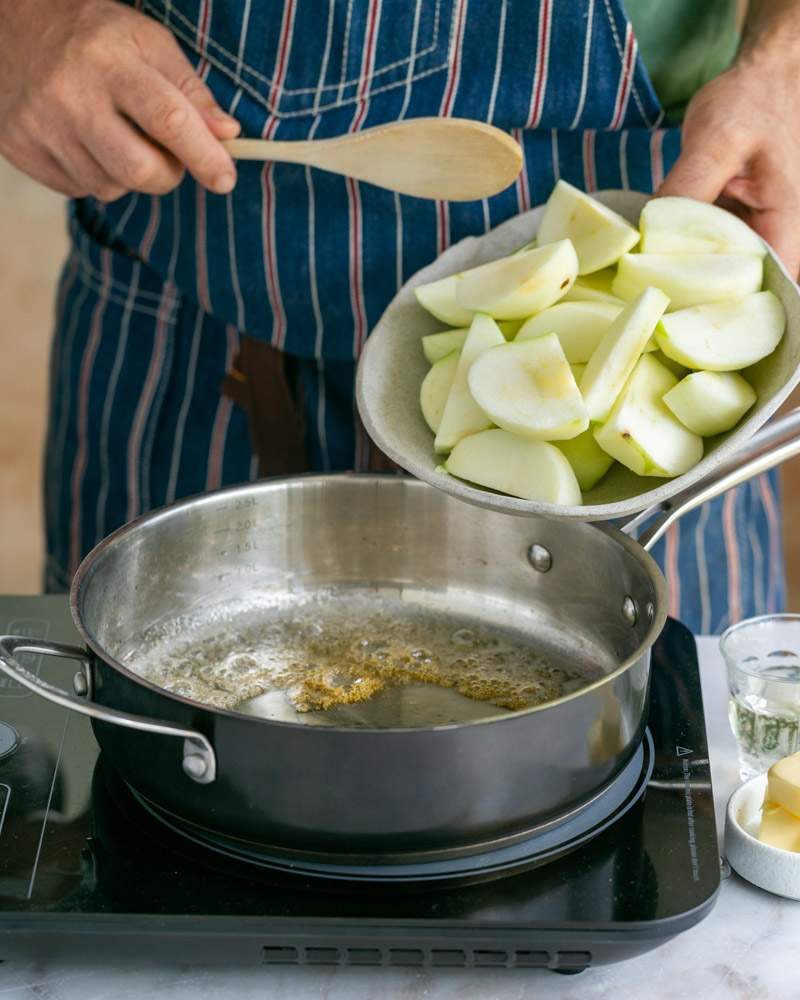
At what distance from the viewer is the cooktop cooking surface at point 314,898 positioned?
601 millimetres

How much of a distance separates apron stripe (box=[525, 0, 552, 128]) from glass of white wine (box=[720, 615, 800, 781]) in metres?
0.41

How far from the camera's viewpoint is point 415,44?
37.7 inches

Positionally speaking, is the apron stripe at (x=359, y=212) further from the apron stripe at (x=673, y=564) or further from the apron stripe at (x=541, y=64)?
the apron stripe at (x=673, y=564)

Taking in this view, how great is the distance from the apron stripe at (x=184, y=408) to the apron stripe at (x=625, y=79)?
389 mm

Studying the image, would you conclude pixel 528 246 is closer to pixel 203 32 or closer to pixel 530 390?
pixel 530 390

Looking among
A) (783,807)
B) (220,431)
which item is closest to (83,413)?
(220,431)

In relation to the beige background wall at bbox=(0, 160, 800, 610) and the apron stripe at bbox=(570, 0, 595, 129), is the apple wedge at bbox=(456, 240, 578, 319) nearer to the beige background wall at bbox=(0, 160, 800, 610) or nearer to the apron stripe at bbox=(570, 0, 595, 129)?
the apron stripe at bbox=(570, 0, 595, 129)

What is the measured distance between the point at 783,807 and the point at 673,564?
476 mm

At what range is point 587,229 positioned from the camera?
34.5 inches

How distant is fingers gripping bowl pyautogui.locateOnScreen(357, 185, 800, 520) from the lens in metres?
0.77

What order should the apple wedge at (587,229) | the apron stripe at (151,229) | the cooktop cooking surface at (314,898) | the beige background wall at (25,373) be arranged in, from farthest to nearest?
the beige background wall at (25,373)
the apron stripe at (151,229)
the apple wedge at (587,229)
the cooktop cooking surface at (314,898)

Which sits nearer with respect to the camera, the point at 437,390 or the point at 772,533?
the point at 437,390

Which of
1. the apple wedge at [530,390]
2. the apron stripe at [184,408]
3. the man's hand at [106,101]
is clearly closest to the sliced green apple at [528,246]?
the apple wedge at [530,390]

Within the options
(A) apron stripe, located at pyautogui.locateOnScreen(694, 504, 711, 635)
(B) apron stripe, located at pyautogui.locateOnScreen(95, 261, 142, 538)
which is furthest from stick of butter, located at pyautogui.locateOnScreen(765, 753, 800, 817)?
(B) apron stripe, located at pyautogui.locateOnScreen(95, 261, 142, 538)
